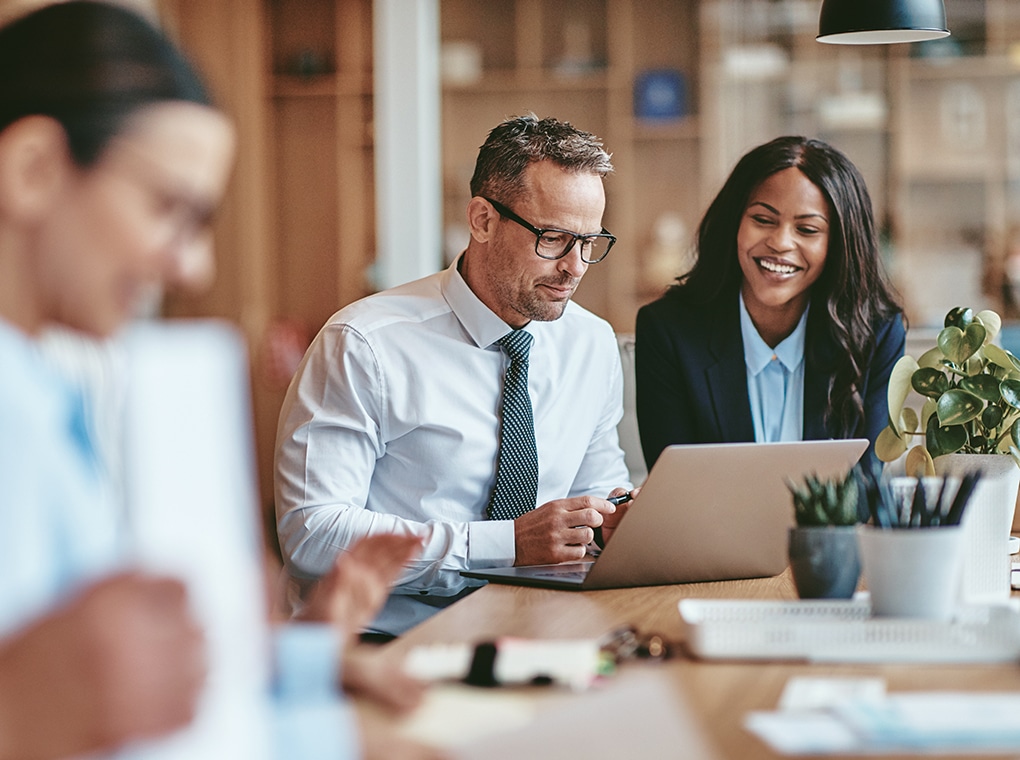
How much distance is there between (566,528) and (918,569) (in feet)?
1.96

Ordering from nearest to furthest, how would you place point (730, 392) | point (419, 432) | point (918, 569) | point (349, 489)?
point (918, 569) < point (349, 489) < point (419, 432) < point (730, 392)

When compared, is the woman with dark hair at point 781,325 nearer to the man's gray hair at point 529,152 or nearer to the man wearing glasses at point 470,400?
the man wearing glasses at point 470,400

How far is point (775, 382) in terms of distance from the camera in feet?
7.56

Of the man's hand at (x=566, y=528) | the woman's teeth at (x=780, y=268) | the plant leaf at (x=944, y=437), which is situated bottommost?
the man's hand at (x=566, y=528)

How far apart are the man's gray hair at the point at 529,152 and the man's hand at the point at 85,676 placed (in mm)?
1537

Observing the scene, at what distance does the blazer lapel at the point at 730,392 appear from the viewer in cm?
225

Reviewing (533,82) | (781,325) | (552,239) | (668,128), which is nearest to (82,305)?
(552,239)

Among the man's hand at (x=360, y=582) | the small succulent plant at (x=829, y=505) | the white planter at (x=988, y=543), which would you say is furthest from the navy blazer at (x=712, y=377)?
the man's hand at (x=360, y=582)

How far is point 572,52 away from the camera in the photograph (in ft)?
18.8

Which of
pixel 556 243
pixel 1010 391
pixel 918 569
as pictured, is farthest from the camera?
pixel 556 243

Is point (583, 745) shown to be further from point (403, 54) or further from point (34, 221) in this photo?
point (403, 54)

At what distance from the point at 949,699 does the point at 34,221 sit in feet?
2.42

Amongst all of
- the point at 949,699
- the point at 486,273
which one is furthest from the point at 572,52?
the point at 949,699

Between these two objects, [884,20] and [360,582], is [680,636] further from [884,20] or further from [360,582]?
[884,20]
